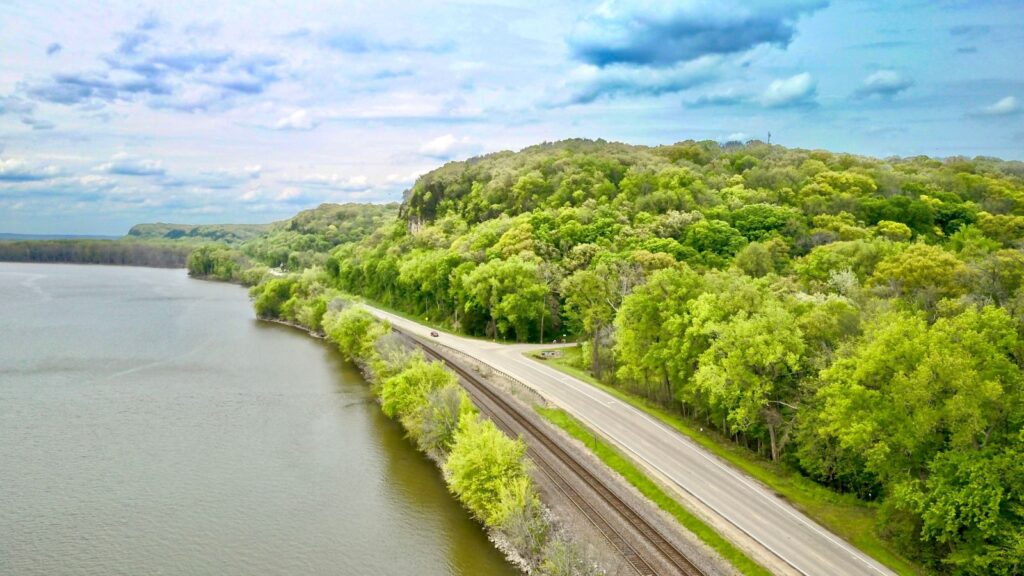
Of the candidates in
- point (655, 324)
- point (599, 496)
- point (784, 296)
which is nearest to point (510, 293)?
point (655, 324)

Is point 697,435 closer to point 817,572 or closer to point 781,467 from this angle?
point 781,467

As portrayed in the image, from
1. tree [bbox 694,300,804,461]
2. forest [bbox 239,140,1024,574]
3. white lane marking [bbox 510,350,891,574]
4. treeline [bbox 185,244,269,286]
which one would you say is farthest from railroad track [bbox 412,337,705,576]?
treeline [bbox 185,244,269,286]

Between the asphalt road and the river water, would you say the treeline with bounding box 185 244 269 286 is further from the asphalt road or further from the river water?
the asphalt road

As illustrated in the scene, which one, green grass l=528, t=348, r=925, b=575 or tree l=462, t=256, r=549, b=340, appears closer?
green grass l=528, t=348, r=925, b=575

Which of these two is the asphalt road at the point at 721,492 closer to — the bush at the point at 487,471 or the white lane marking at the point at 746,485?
Result: the white lane marking at the point at 746,485

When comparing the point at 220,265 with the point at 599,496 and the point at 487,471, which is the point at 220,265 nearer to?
the point at 487,471

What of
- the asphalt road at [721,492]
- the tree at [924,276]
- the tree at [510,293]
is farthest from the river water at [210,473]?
the tree at [924,276]

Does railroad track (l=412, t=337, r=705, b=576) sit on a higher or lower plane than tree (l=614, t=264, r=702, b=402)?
lower
